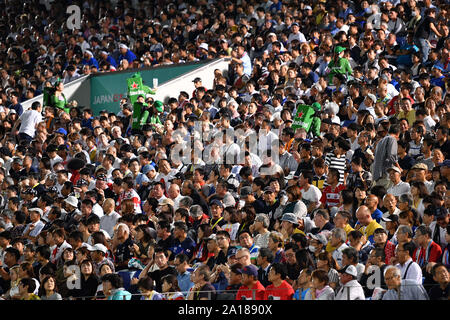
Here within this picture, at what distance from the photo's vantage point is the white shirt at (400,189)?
1069 cm

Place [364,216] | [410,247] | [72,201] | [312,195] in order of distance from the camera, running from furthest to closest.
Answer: [72,201] < [312,195] < [364,216] < [410,247]

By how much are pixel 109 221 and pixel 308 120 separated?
3468 mm

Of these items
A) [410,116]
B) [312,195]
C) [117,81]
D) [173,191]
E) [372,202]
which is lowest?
[372,202]

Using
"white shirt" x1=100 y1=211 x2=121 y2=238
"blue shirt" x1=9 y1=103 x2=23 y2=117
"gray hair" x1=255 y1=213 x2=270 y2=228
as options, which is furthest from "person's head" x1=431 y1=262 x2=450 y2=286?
"blue shirt" x1=9 y1=103 x2=23 y2=117

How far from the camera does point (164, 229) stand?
1102cm

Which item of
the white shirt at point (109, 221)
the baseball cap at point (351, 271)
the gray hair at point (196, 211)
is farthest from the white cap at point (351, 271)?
the white shirt at point (109, 221)

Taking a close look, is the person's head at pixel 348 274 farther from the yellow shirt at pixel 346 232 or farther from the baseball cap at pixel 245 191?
the baseball cap at pixel 245 191

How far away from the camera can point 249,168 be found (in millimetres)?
12523

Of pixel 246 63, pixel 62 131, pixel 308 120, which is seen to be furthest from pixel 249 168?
pixel 246 63

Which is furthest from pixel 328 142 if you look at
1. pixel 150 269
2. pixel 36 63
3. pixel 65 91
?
pixel 36 63

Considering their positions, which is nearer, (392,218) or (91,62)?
(392,218)

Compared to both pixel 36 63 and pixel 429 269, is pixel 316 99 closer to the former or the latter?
pixel 429 269

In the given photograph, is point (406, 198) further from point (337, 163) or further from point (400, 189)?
point (337, 163)

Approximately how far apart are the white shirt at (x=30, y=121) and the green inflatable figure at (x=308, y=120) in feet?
19.5
